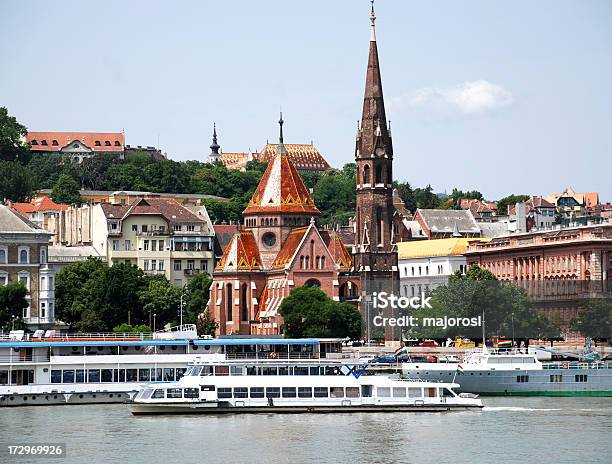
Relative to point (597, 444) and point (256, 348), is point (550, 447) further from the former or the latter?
point (256, 348)

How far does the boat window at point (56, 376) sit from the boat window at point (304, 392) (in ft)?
50.4

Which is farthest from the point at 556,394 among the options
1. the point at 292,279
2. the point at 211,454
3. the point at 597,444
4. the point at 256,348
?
the point at 292,279

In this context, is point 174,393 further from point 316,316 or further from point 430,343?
point 430,343

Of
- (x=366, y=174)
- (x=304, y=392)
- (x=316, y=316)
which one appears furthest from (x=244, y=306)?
(x=304, y=392)

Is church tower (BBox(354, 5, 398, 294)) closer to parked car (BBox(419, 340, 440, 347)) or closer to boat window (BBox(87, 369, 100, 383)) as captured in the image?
parked car (BBox(419, 340, 440, 347))

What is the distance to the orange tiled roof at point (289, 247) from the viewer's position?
173 m

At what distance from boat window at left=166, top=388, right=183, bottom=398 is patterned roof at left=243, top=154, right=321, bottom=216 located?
8294cm

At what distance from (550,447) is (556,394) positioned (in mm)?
30607

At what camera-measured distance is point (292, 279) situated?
17100 cm

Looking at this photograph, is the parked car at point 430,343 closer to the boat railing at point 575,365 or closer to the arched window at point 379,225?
the arched window at point 379,225

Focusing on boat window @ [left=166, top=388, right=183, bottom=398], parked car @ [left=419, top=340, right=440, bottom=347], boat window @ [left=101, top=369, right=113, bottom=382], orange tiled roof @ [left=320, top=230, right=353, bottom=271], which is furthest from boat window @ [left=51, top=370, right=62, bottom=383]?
orange tiled roof @ [left=320, top=230, right=353, bottom=271]

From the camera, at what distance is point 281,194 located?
181 meters

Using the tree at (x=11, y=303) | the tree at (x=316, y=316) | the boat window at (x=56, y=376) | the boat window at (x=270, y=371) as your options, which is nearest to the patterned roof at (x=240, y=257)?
the tree at (x=316, y=316)

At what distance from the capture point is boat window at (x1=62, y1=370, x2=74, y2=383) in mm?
105562
